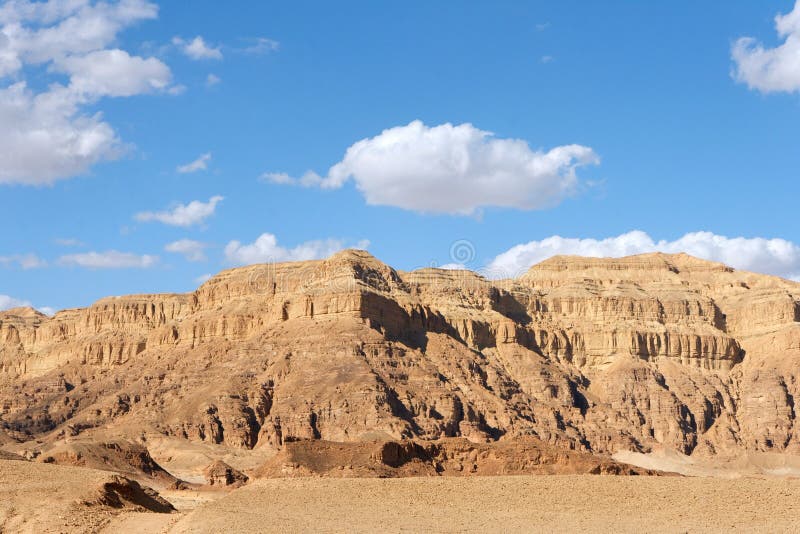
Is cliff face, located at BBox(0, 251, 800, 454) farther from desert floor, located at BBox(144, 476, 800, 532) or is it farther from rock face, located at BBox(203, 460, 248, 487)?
desert floor, located at BBox(144, 476, 800, 532)

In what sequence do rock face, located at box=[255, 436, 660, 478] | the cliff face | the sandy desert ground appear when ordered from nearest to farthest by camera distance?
the sandy desert ground → rock face, located at box=[255, 436, 660, 478] → the cliff face

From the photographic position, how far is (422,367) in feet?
519

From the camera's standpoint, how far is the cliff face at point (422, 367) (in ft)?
480

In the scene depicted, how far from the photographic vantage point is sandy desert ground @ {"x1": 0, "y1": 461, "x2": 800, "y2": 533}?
5750 cm

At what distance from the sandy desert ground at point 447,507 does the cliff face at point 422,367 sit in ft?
223

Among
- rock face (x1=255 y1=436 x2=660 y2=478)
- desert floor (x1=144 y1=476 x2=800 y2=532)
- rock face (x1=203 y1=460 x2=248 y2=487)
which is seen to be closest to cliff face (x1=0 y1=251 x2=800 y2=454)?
rock face (x1=203 y1=460 x2=248 y2=487)

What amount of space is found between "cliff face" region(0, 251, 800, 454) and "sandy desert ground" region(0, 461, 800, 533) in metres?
68.1

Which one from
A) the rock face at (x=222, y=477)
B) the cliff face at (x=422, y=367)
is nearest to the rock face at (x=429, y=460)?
the rock face at (x=222, y=477)

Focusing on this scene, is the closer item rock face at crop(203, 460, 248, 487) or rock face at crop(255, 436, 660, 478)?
rock face at crop(255, 436, 660, 478)

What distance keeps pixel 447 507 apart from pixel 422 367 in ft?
319

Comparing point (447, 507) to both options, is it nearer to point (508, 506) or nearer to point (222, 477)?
point (508, 506)

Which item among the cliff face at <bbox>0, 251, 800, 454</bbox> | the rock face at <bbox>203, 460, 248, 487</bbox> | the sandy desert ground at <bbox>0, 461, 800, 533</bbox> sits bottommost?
the sandy desert ground at <bbox>0, 461, 800, 533</bbox>

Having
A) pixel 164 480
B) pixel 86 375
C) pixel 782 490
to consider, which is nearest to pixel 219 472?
pixel 164 480

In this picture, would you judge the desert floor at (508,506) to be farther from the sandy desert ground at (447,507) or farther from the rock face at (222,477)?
the rock face at (222,477)
